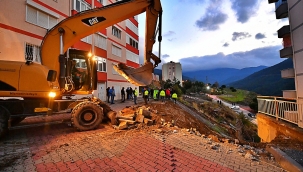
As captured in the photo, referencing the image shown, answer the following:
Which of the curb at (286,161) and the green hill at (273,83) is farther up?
the green hill at (273,83)

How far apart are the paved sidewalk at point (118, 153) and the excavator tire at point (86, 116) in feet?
1.42

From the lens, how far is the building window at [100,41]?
19.8 meters

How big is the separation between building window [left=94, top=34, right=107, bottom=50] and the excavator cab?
1313 cm

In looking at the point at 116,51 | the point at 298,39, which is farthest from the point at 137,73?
the point at 116,51

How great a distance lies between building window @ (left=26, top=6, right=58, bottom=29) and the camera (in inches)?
498

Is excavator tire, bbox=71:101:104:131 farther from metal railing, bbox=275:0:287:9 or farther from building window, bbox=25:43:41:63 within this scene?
metal railing, bbox=275:0:287:9

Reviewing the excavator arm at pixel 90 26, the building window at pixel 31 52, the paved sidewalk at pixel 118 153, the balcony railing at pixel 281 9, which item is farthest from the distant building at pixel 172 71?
the paved sidewalk at pixel 118 153

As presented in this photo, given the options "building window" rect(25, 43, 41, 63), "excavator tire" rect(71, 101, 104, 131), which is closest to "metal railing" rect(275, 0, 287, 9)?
"excavator tire" rect(71, 101, 104, 131)

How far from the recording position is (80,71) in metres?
7.50

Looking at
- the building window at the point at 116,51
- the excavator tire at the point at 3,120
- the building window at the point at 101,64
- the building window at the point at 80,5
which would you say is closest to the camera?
the excavator tire at the point at 3,120

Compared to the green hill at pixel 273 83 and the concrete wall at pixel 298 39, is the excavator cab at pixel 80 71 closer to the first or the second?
the concrete wall at pixel 298 39

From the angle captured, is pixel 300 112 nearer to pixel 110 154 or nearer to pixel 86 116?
pixel 110 154

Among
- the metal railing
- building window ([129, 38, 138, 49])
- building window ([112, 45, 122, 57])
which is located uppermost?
building window ([129, 38, 138, 49])

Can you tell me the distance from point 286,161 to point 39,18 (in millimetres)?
16955
